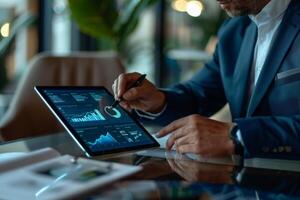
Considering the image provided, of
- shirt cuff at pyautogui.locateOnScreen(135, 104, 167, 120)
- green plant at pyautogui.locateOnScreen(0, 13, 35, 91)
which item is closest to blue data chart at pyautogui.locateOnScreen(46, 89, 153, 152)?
shirt cuff at pyautogui.locateOnScreen(135, 104, 167, 120)

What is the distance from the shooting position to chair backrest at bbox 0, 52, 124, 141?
229 centimetres

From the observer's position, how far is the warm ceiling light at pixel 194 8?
4.69 metres

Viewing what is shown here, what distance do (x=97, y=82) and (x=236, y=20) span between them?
104 centimetres

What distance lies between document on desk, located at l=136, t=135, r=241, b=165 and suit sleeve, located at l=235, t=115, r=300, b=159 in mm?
40

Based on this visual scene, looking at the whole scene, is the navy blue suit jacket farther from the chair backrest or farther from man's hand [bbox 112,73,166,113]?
the chair backrest

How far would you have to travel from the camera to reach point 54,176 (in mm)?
793

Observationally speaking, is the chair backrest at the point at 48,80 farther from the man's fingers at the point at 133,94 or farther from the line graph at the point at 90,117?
the line graph at the point at 90,117

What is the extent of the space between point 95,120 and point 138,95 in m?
0.27

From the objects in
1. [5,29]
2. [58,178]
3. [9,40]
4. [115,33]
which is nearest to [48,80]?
[9,40]

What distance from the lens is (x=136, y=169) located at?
2.64 feet

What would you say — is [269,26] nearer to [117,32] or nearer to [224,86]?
[224,86]

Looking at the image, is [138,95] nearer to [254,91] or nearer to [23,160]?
[254,91]

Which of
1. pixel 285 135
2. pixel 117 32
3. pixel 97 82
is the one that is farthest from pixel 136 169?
pixel 117 32

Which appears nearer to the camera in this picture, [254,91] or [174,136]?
[174,136]
